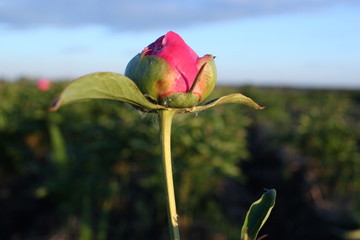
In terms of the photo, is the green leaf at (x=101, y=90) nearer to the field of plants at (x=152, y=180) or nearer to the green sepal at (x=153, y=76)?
the green sepal at (x=153, y=76)

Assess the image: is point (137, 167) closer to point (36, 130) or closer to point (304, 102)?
point (36, 130)

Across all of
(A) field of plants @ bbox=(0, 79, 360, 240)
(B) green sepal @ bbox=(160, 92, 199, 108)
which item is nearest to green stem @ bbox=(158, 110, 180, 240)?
(B) green sepal @ bbox=(160, 92, 199, 108)

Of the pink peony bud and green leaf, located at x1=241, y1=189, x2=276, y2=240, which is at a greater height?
the pink peony bud

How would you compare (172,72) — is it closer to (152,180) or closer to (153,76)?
(153,76)

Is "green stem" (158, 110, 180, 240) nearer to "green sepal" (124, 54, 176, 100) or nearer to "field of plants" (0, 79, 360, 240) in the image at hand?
"green sepal" (124, 54, 176, 100)

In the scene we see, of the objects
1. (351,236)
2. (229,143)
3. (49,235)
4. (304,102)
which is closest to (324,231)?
(351,236)
